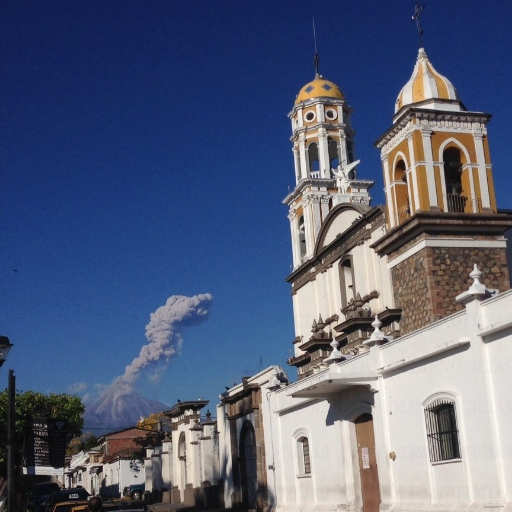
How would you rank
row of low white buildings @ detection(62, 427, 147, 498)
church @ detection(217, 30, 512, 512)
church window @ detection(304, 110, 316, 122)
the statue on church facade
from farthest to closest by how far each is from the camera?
row of low white buildings @ detection(62, 427, 147, 498), church window @ detection(304, 110, 316, 122), the statue on church facade, church @ detection(217, 30, 512, 512)

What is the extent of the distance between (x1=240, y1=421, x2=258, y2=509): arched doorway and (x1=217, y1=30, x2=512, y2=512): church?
8 cm

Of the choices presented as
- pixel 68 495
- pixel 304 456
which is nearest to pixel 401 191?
pixel 304 456

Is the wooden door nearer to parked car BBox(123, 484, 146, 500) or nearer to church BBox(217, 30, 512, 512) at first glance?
church BBox(217, 30, 512, 512)

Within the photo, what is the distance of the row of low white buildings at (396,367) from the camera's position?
16703 millimetres

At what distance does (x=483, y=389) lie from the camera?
53.3ft

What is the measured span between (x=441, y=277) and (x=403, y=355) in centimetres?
741

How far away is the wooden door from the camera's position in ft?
69.6

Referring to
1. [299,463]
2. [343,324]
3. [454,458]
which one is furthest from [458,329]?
[343,324]

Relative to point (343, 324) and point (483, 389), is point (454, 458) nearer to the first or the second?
A: point (483, 389)

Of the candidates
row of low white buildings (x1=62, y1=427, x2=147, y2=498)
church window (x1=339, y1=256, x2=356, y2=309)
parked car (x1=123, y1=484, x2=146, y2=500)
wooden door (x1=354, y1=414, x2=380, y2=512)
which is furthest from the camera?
row of low white buildings (x1=62, y1=427, x2=147, y2=498)

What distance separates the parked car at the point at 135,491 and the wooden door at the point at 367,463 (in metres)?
33.1

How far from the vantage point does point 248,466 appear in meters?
30.8

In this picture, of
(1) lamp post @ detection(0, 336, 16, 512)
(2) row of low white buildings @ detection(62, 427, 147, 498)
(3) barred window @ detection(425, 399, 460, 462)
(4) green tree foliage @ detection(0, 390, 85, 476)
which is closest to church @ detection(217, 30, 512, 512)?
→ (3) barred window @ detection(425, 399, 460, 462)

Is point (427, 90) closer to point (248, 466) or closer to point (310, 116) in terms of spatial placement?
point (248, 466)
